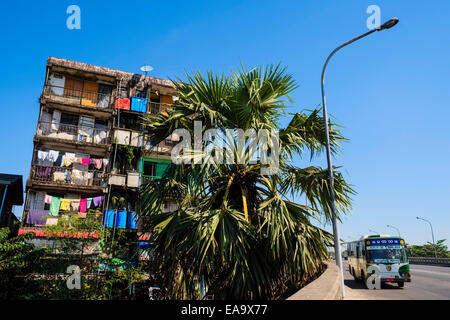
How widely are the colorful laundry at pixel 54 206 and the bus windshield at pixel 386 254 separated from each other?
17.5 metres

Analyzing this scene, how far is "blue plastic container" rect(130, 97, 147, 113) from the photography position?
22.4m

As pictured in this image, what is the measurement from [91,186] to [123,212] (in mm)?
2522

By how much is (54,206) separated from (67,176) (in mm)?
1972

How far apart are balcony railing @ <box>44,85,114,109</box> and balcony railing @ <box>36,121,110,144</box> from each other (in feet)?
5.88

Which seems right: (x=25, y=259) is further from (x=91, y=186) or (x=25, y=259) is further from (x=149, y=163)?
(x=149, y=163)

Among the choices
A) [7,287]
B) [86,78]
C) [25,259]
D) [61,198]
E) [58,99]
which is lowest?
[7,287]

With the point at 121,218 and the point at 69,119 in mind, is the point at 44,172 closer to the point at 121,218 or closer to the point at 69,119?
the point at 69,119

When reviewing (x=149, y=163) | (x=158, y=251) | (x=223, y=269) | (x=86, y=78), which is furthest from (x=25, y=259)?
(x=86, y=78)

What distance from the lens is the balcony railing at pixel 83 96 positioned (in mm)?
21544

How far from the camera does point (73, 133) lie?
21.2 m

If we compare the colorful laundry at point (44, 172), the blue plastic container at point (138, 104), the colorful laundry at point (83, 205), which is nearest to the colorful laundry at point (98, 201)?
the colorful laundry at point (83, 205)

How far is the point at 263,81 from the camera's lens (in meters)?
8.43
